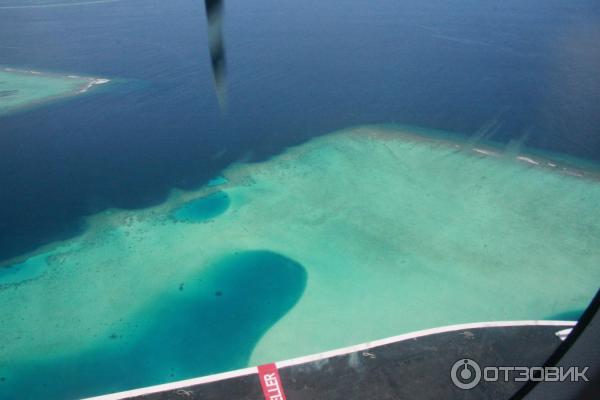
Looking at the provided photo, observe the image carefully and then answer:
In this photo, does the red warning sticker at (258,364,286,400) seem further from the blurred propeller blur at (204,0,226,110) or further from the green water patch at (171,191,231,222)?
the blurred propeller blur at (204,0,226,110)

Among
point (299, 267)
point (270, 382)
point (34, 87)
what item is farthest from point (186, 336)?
point (34, 87)

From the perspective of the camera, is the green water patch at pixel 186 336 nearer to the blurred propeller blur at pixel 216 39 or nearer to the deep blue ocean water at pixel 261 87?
the deep blue ocean water at pixel 261 87

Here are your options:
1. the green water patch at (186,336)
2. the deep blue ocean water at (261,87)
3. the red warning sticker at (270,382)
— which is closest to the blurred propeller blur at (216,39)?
the red warning sticker at (270,382)

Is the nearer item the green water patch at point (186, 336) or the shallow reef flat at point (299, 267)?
the green water patch at point (186, 336)

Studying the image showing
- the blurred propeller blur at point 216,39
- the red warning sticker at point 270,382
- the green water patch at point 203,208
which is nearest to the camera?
the blurred propeller blur at point 216,39

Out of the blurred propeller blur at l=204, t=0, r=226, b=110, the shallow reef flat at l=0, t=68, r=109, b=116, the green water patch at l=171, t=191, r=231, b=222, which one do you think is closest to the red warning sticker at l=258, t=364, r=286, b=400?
the green water patch at l=171, t=191, r=231, b=222

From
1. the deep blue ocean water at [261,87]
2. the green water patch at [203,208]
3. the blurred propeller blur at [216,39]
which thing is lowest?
the green water patch at [203,208]

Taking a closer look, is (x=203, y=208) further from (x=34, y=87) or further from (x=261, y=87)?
(x=34, y=87)

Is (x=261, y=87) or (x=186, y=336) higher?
(x=261, y=87)
